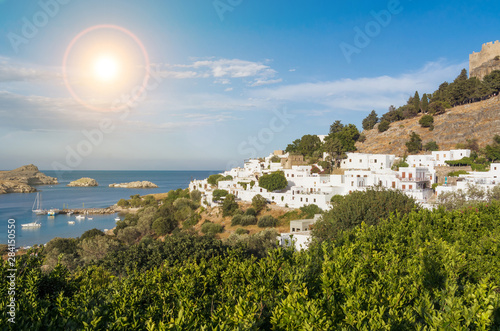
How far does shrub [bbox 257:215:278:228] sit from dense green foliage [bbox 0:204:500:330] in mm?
27702

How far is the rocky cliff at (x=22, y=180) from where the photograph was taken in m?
121

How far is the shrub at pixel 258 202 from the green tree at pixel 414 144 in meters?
34.8

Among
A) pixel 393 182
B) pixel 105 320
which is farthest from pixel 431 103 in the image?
pixel 105 320

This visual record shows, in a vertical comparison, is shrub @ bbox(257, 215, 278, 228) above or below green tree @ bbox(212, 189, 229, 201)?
below

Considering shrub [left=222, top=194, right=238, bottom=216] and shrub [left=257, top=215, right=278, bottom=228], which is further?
shrub [left=222, top=194, right=238, bottom=216]

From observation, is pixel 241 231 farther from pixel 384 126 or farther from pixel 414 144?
pixel 384 126

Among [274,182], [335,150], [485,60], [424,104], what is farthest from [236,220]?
[485,60]

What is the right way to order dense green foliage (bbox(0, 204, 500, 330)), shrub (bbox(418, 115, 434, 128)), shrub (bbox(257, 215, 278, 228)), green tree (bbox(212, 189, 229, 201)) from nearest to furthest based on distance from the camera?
1. dense green foliage (bbox(0, 204, 500, 330))
2. shrub (bbox(257, 215, 278, 228))
3. green tree (bbox(212, 189, 229, 201))
4. shrub (bbox(418, 115, 434, 128))

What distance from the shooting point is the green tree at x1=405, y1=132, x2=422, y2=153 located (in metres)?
63.0

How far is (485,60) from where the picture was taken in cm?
8744

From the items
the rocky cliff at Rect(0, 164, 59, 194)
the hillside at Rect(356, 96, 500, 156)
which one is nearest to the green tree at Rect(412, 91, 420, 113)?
the hillside at Rect(356, 96, 500, 156)

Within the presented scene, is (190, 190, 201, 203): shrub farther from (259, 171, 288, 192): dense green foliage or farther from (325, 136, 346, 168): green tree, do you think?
(325, 136, 346, 168): green tree

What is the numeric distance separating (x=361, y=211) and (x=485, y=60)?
301 ft

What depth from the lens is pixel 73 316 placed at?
223 inches
